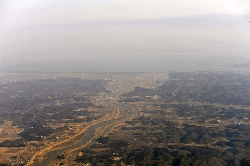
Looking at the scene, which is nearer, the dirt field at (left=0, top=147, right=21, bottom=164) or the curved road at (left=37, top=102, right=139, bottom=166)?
the dirt field at (left=0, top=147, right=21, bottom=164)

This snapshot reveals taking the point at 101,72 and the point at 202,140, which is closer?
the point at 202,140

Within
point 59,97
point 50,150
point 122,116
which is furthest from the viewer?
point 59,97

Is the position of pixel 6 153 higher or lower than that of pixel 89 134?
lower

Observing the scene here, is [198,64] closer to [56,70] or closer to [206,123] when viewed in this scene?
[56,70]

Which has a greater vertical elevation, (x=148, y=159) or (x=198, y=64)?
(x=198, y=64)

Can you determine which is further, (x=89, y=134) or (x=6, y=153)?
(x=89, y=134)

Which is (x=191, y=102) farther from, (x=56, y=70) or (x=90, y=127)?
(x=56, y=70)

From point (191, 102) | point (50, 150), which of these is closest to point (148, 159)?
point (50, 150)

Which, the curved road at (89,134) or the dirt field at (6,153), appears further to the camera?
the curved road at (89,134)

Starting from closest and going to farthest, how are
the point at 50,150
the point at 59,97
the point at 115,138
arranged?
the point at 50,150 < the point at 115,138 < the point at 59,97
